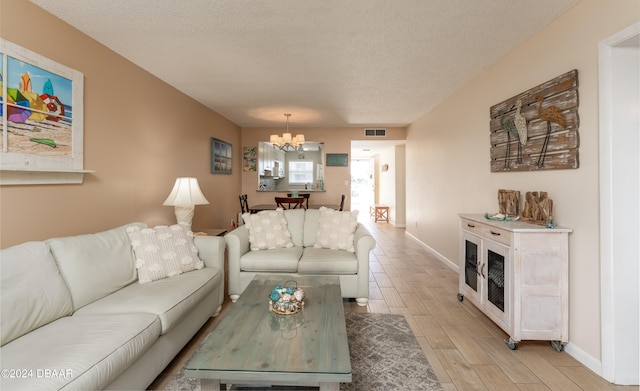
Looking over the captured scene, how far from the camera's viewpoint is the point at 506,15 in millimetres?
2162

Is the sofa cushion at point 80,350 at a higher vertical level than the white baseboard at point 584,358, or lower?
higher

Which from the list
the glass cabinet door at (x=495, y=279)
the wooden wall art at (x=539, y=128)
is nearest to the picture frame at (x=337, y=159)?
the wooden wall art at (x=539, y=128)

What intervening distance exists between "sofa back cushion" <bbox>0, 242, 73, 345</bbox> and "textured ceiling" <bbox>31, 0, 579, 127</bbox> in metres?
1.77

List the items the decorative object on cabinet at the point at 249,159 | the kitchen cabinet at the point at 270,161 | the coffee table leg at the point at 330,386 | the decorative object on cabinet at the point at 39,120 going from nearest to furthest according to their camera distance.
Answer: the coffee table leg at the point at 330,386
the decorative object on cabinet at the point at 39,120
the decorative object on cabinet at the point at 249,159
the kitchen cabinet at the point at 270,161

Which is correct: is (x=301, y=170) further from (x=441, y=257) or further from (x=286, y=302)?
(x=286, y=302)

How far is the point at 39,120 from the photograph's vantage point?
6.60 ft

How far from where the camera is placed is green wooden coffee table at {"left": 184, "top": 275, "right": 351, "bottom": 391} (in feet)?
3.97

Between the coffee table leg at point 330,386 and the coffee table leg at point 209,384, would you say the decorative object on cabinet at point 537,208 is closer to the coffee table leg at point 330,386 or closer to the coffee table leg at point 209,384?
the coffee table leg at point 330,386

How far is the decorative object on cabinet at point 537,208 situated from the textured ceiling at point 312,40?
1.40 m

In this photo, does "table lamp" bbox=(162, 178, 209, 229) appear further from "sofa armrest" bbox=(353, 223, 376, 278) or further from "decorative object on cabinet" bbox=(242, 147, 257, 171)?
"decorative object on cabinet" bbox=(242, 147, 257, 171)

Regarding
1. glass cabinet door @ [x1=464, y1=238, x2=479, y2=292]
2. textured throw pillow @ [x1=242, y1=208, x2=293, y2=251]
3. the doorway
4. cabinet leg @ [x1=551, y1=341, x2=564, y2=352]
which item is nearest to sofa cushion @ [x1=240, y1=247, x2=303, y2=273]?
textured throw pillow @ [x1=242, y1=208, x2=293, y2=251]

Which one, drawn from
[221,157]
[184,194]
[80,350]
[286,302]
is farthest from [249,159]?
[80,350]

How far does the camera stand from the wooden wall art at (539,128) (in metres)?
2.04

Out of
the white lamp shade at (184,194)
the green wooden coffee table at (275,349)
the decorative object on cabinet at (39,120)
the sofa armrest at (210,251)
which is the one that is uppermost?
the decorative object on cabinet at (39,120)
